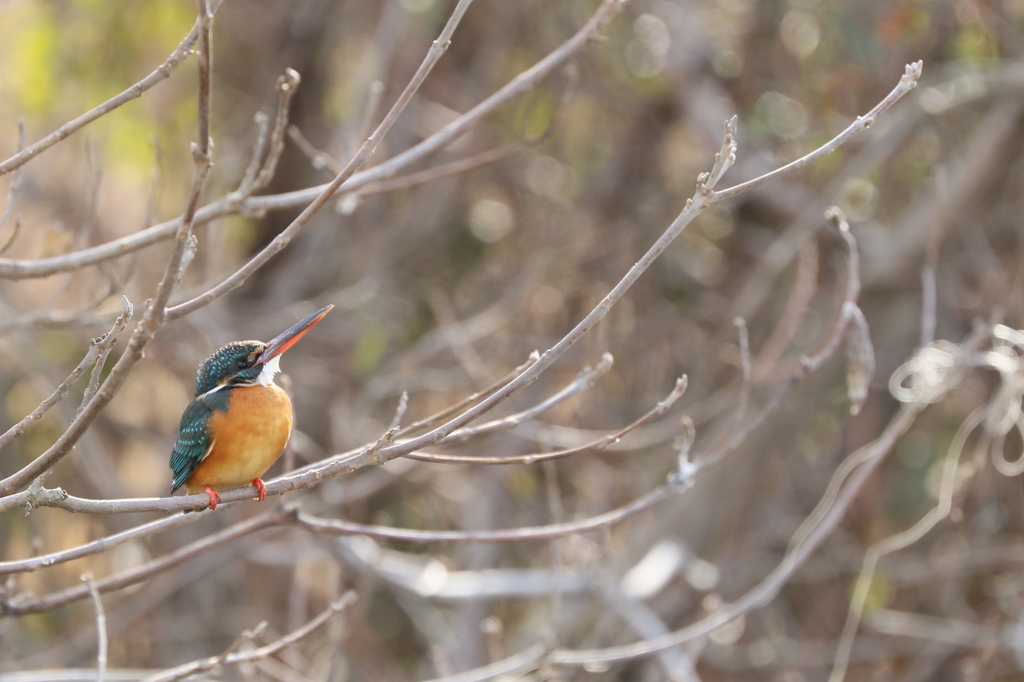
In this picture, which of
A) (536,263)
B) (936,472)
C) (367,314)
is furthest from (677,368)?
(367,314)

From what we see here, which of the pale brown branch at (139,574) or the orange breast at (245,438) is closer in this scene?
the pale brown branch at (139,574)

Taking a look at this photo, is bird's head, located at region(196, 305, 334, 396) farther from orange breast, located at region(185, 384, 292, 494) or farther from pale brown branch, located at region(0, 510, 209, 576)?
pale brown branch, located at region(0, 510, 209, 576)

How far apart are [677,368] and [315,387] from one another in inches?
89.8

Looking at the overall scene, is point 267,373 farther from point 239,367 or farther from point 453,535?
point 453,535

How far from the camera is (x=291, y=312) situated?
5504 mm

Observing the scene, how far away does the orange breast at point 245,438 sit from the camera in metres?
2.57

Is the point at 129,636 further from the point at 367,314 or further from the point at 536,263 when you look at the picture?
the point at 536,263

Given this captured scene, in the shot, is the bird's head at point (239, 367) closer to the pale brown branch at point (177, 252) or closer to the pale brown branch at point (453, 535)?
the pale brown branch at point (453, 535)

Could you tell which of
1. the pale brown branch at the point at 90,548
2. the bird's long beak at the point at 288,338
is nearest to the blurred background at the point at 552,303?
the bird's long beak at the point at 288,338

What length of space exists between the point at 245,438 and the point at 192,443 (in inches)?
8.6

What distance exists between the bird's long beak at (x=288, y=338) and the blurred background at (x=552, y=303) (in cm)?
180

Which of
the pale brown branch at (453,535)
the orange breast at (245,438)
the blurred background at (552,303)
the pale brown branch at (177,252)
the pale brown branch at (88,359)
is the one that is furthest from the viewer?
the blurred background at (552,303)

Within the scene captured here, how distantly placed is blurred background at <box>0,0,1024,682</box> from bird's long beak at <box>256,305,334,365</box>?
1803 mm

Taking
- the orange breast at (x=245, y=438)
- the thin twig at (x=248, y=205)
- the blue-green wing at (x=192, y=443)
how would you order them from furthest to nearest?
the blue-green wing at (x=192, y=443), the orange breast at (x=245, y=438), the thin twig at (x=248, y=205)
